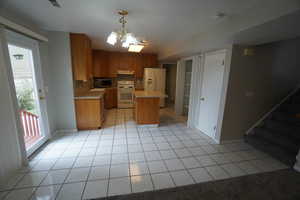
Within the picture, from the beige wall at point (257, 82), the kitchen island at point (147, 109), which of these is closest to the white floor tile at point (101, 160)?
the kitchen island at point (147, 109)

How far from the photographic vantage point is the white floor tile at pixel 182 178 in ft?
6.01

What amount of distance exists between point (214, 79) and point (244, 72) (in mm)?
582

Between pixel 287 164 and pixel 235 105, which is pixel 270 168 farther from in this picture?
pixel 235 105

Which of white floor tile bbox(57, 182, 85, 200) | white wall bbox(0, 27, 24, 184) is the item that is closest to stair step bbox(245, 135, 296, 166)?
white floor tile bbox(57, 182, 85, 200)

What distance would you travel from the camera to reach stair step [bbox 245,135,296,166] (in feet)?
7.35

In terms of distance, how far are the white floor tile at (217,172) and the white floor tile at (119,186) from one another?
128 cm

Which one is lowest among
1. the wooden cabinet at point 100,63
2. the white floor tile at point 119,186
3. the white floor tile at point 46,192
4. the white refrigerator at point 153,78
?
the white floor tile at point 46,192

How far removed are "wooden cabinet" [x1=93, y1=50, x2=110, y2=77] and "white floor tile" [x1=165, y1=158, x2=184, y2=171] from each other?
461 cm

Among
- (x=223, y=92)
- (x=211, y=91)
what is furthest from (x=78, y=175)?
(x=211, y=91)

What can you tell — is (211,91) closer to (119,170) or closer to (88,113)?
(119,170)

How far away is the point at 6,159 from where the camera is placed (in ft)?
5.79

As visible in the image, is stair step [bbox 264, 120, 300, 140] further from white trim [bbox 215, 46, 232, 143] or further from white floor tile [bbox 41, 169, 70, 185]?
white floor tile [bbox 41, 169, 70, 185]

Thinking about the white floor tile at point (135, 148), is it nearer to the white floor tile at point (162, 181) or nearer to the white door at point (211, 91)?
the white floor tile at point (162, 181)

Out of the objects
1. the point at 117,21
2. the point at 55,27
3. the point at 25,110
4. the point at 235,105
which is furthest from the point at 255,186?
the point at 55,27
